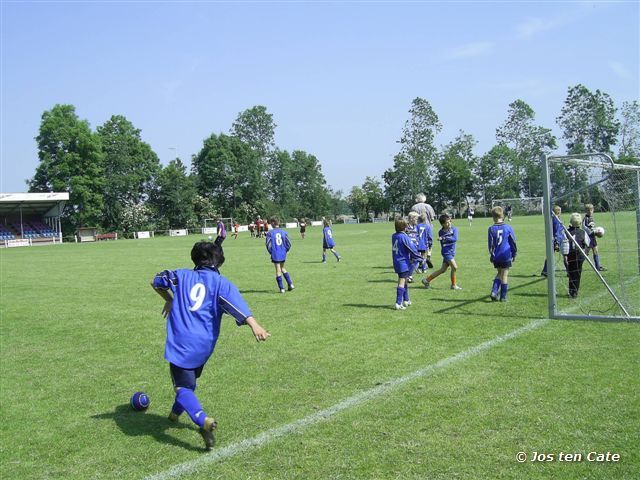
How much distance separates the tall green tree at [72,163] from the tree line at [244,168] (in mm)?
137

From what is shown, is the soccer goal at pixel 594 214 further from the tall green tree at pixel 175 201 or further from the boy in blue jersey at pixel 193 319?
the tall green tree at pixel 175 201

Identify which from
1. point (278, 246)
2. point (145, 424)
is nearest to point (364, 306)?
point (278, 246)

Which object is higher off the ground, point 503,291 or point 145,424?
point 503,291

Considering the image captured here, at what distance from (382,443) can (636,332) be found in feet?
16.7

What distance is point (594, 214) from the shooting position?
13.9m

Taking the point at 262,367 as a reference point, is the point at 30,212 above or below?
above

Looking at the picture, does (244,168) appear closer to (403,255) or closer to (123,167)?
(123,167)

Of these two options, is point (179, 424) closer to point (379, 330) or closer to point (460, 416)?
point (460, 416)

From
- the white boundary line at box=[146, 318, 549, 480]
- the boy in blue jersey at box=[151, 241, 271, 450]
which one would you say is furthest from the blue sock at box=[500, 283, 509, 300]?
the boy in blue jersey at box=[151, 241, 271, 450]

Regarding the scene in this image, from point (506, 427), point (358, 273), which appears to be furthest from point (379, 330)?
point (358, 273)

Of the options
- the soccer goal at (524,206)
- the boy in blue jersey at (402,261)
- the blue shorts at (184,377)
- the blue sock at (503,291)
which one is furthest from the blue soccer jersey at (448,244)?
the soccer goal at (524,206)

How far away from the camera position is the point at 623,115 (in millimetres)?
84938

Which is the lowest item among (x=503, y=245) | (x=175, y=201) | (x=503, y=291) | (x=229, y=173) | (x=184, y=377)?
(x=503, y=291)

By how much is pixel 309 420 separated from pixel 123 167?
81.8m
